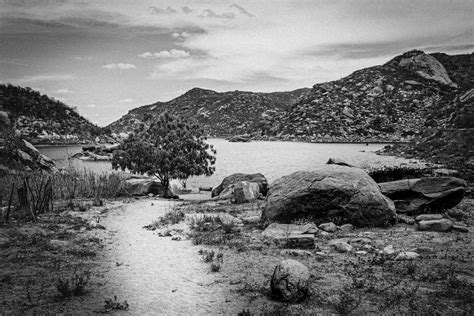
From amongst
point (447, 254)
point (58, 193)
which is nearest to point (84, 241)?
point (58, 193)

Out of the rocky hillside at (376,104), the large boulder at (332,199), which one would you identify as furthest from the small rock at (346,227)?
the rocky hillside at (376,104)

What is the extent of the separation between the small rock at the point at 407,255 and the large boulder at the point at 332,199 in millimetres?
3937

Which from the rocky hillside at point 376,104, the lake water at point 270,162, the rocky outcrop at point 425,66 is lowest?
the lake water at point 270,162

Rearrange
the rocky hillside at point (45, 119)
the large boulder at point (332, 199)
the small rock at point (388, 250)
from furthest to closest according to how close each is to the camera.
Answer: the rocky hillside at point (45, 119), the large boulder at point (332, 199), the small rock at point (388, 250)

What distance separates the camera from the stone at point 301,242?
12289 millimetres

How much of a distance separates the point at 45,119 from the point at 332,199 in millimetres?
173428

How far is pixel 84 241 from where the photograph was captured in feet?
43.4

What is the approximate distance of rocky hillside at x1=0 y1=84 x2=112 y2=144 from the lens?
14512 cm

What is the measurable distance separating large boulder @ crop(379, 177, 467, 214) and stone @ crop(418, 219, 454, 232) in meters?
2.40

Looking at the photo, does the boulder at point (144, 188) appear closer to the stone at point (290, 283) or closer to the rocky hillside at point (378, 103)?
the stone at point (290, 283)

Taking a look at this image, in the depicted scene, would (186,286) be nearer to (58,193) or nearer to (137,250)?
(137,250)

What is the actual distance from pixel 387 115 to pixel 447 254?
5916 inches

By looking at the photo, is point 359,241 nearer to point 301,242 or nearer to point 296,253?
point 301,242

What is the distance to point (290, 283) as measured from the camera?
8.06 m
